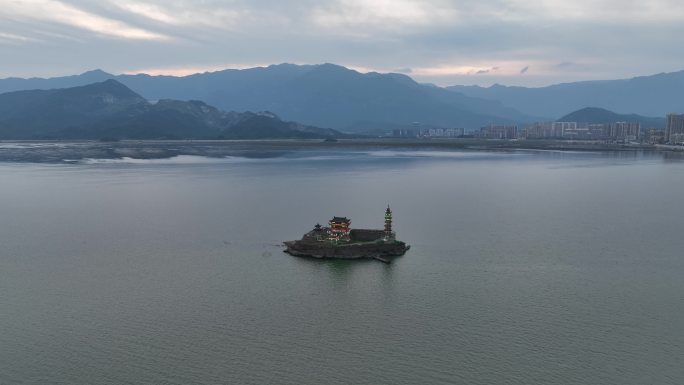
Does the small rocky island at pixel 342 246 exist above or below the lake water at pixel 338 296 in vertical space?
above

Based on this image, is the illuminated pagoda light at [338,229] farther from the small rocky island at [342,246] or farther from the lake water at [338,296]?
the lake water at [338,296]

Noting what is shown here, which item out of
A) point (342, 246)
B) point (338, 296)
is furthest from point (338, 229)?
point (338, 296)

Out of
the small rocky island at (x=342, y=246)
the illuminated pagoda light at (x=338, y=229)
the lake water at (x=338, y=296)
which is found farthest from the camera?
the illuminated pagoda light at (x=338, y=229)

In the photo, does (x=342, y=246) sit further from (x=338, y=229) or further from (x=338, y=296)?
(x=338, y=296)

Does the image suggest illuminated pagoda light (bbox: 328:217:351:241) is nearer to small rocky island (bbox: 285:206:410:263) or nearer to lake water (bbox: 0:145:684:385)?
small rocky island (bbox: 285:206:410:263)

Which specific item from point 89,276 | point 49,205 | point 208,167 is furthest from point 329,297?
point 208,167

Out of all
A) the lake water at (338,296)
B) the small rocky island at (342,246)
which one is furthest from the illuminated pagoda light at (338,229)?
the lake water at (338,296)

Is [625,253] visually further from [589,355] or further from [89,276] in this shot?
[89,276]
